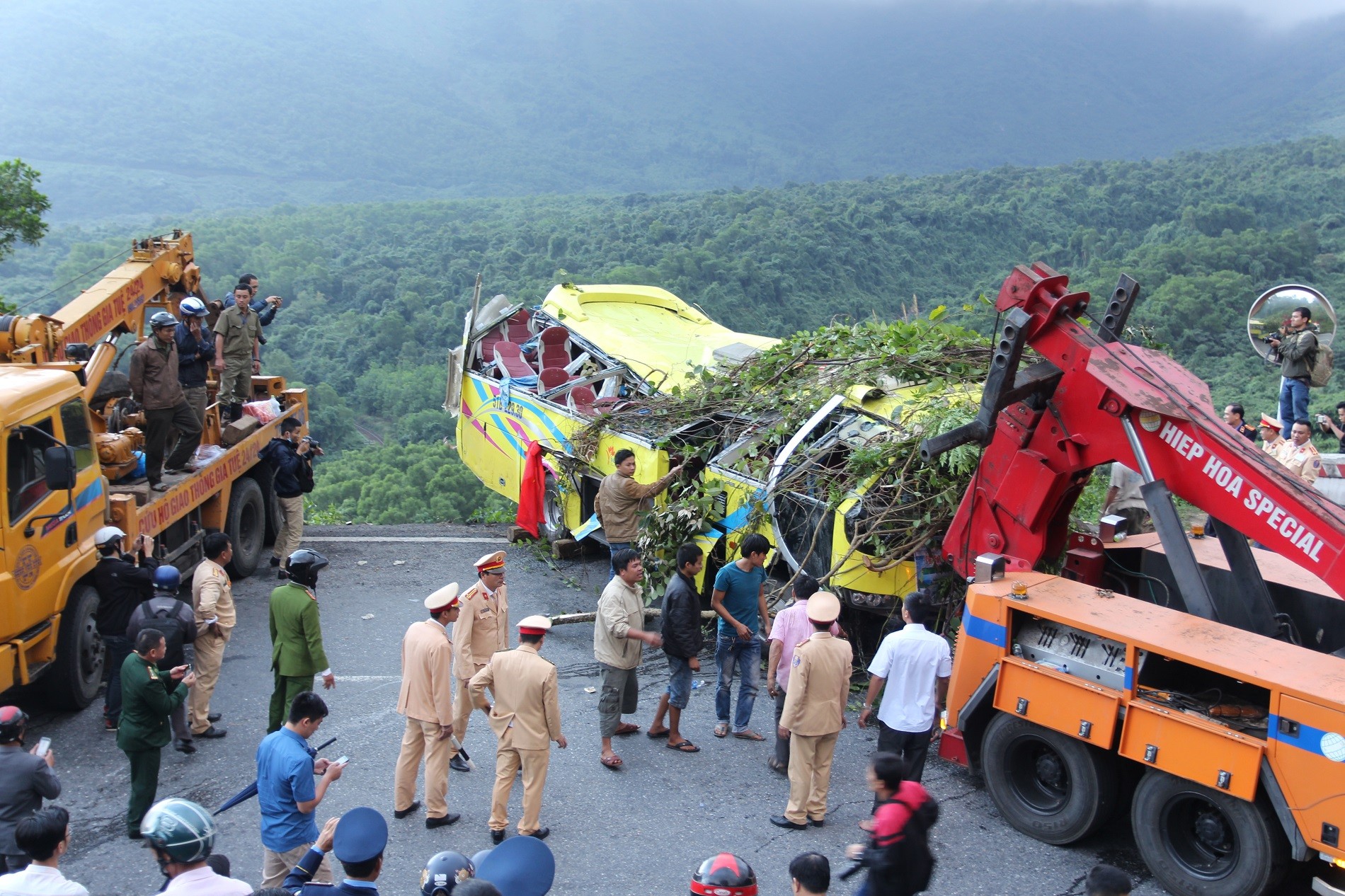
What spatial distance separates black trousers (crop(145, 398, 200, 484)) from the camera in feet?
32.4

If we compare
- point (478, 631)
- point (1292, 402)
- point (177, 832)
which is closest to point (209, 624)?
point (478, 631)

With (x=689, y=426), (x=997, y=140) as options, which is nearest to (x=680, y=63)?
(x=997, y=140)

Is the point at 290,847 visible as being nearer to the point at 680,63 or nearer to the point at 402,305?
the point at 402,305

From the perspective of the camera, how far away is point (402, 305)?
137 feet

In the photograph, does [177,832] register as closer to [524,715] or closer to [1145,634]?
[524,715]

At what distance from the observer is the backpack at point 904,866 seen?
4.66 meters

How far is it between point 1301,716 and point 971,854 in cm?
204

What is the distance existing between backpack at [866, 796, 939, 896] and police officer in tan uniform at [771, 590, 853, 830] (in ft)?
6.10

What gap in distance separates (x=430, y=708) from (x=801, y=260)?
3317 cm

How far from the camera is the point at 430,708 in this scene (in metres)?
6.63

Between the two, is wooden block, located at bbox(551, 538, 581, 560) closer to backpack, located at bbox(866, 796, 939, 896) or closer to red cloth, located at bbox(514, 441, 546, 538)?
red cloth, located at bbox(514, 441, 546, 538)

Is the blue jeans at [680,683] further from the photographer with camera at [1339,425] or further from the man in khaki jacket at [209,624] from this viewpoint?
the photographer with camera at [1339,425]

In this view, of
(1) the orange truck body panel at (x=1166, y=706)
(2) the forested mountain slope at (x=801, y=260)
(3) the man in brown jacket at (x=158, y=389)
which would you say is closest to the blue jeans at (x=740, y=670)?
(1) the orange truck body panel at (x=1166, y=706)

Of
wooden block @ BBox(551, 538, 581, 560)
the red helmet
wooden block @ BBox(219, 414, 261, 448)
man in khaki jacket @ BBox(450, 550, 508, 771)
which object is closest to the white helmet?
wooden block @ BBox(219, 414, 261, 448)
